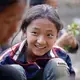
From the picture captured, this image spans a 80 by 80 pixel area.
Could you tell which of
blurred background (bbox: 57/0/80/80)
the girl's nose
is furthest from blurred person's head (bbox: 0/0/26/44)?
blurred background (bbox: 57/0/80/80)

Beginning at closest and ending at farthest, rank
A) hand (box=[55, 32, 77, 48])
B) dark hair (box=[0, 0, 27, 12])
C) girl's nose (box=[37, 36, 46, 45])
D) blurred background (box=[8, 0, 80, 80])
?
dark hair (box=[0, 0, 27, 12]), girl's nose (box=[37, 36, 46, 45]), hand (box=[55, 32, 77, 48]), blurred background (box=[8, 0, 80, 80])

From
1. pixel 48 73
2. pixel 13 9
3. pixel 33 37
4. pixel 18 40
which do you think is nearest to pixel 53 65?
pixel 48 73

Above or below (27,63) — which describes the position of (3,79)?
above

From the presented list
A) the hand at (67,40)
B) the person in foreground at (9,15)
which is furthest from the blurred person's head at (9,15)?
the hand at (67,40)

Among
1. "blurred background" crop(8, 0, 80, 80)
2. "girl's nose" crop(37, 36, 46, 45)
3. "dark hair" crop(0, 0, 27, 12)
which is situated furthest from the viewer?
"blurred background" crop(8, 0, 80, 80)

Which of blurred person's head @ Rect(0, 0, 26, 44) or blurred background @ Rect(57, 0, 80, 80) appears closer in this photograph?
blurred person's head @ Rect(0, 0, 26, 44)

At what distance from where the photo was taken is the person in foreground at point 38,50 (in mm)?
1887

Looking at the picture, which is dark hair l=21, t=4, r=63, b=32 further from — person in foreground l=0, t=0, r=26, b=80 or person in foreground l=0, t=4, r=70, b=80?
person in foreground l=0, t=0, r=26, b=80

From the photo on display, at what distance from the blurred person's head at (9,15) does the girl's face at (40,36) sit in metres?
0.75

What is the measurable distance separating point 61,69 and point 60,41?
0.54m

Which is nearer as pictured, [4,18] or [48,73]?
[4,18]

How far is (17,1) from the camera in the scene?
3.57 ft

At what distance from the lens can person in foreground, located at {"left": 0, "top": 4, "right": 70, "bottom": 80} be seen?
1887 mm

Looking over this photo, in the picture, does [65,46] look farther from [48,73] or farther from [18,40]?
[48,73]
